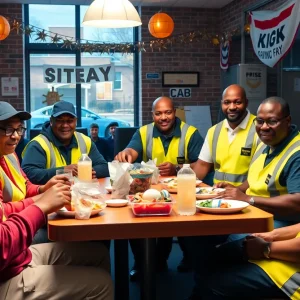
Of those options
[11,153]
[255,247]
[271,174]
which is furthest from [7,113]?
[271,174]

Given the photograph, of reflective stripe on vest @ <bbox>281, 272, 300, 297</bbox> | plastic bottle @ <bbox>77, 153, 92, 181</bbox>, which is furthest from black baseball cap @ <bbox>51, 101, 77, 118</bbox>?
reflective stripe on vest @ <bbox>281, 272, 300, 297</bbox>

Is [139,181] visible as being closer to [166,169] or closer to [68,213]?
[68,213]

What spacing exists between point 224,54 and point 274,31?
7.15 feet

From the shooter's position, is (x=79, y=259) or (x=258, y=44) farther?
(x=258, y=44)

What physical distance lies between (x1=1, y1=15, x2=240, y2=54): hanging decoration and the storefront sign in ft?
1.17

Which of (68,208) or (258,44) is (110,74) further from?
(68,208)

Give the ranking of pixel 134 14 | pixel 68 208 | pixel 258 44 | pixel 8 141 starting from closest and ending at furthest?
pixel 68 208 → pixel 8 141 → pixel 134 14 → pixel 258 44

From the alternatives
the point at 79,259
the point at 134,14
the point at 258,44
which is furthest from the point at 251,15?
the point at 79,259

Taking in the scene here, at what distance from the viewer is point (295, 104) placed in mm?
7125

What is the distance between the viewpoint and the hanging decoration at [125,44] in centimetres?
834

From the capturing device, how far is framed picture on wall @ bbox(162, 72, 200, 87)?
8938 millimetres

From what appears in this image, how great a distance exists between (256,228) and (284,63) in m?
5.49

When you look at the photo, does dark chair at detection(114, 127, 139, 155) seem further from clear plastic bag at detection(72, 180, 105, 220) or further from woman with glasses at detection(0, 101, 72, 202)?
clear plastic bag at detection(72, 180, 105, 220)

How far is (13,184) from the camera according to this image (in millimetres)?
2793
